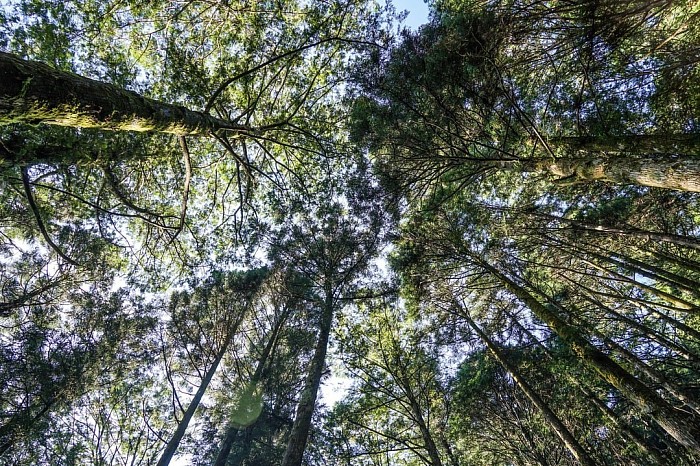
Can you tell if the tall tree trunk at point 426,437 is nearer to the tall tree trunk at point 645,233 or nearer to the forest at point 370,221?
the forest at point 370,221

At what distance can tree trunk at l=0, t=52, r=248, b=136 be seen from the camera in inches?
79.3

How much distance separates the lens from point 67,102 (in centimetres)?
238

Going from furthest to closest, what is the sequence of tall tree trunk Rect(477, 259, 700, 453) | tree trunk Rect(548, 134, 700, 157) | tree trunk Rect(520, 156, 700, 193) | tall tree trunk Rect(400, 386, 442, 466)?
tall tree trunk Rect(400, 386, 442, 466)
tree trunk Rect(548, 134, 700, 157)
tall tree trunk Rect(477, 259, 700, 453)
tree trunk Rect(520, 156, 700, 193)

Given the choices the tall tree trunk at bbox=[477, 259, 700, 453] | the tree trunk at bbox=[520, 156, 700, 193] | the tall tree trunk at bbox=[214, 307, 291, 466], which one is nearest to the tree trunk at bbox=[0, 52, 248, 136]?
the tree trunk at bbox=[520, 156, 700, 193]

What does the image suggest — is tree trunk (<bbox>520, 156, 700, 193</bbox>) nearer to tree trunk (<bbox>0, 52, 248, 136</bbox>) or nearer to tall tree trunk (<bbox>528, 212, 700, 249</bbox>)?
tall tree trunk (<bbox>528, 212, 700, 249</bbox>)

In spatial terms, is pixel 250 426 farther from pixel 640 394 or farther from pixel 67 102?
pixel 67 102

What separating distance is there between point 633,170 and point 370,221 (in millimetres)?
6006

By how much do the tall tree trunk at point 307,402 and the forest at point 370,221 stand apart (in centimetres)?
6

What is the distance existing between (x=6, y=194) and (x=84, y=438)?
8.37 metres

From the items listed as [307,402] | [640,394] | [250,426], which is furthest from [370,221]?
[250,426]

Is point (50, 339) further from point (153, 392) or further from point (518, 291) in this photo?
point (518, 291)

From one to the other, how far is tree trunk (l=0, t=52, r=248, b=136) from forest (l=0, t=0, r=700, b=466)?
2 centimetres

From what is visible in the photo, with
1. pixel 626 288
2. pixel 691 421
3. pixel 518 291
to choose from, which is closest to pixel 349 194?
pixel 518 291

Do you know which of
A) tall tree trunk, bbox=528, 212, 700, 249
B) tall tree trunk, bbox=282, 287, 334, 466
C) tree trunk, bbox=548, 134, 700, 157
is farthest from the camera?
tall tree trunk, bbox=282, 287, 334, 466
